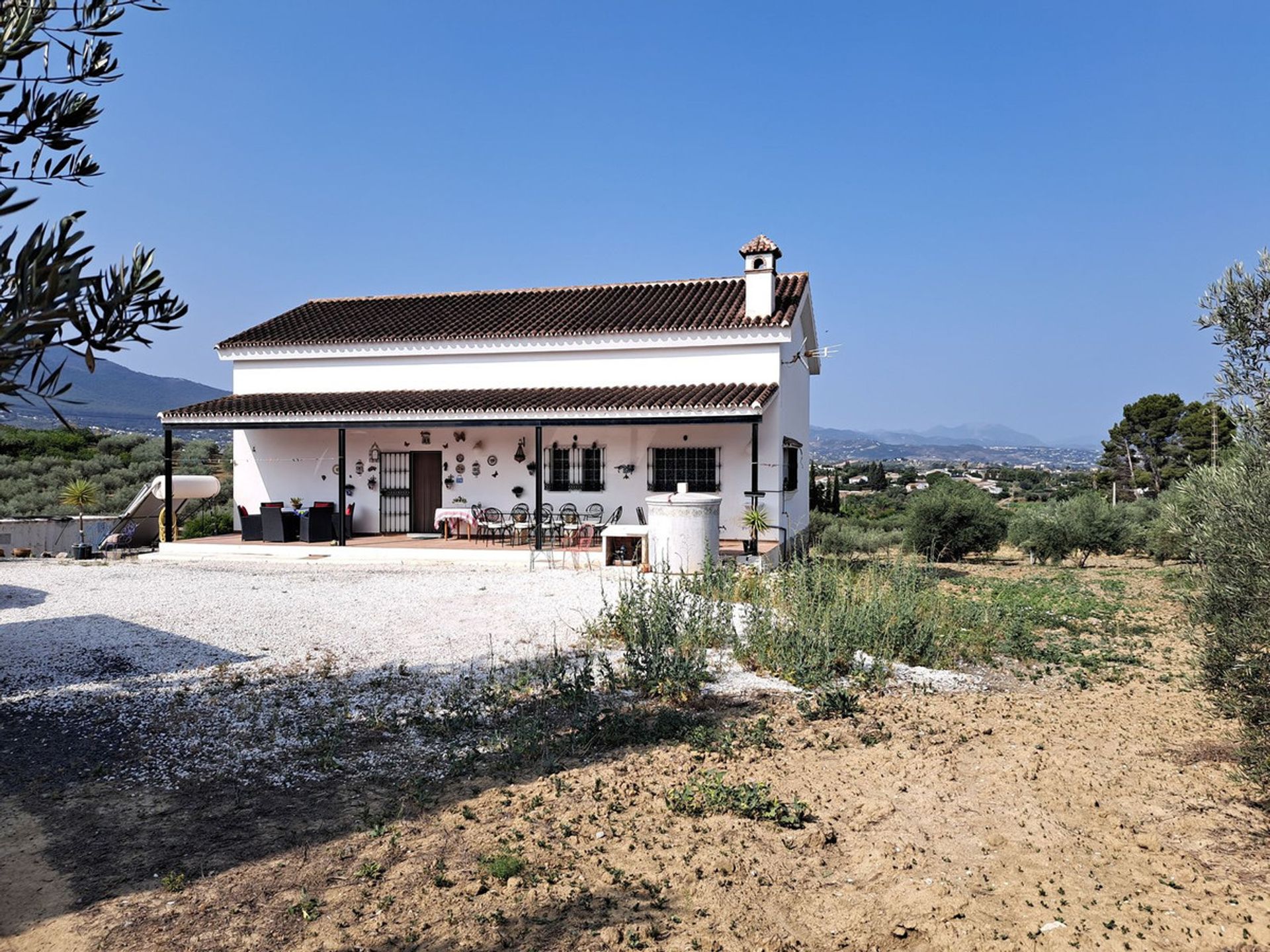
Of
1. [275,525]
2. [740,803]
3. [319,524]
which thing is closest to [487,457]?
[319,524]

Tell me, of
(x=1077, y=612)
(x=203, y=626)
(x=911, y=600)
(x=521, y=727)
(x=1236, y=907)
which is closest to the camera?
(x=1236, y=907)

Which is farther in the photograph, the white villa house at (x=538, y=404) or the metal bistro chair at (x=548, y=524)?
the white villa house at (x=538, y=404)

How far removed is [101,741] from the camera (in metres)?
5.81

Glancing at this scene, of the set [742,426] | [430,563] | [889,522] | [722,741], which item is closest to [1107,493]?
[889,522]

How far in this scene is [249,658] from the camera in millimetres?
8211

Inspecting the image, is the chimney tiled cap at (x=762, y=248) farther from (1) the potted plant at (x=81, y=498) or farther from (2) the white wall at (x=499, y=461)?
(1) the potted plant at (x=81, y=498)

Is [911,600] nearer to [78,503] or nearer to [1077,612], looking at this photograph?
[1077,612]

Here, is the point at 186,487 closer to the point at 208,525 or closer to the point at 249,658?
the point at 208,525

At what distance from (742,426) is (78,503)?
15.6m

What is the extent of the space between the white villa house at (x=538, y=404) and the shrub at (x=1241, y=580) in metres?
10.1

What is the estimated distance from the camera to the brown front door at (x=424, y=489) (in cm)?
1841

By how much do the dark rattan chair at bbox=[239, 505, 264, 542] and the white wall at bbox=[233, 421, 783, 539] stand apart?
1.57 m

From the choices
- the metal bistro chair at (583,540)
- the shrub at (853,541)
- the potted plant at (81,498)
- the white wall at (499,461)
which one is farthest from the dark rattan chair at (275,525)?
the shrub at (853,541)

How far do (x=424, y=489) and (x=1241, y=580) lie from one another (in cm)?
1618
